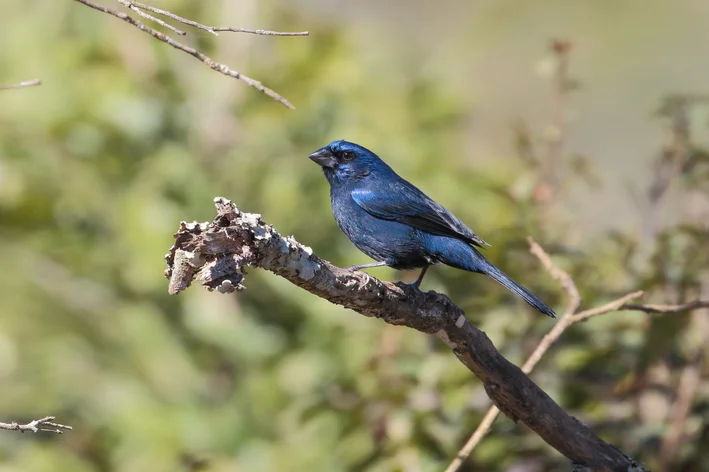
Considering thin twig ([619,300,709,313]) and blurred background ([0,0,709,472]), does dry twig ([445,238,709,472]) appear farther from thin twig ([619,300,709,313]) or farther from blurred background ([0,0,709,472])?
blurred background ([0,0,709,472])

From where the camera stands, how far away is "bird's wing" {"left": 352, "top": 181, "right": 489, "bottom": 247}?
329 cm

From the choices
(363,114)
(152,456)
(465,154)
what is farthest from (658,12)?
(152,456)

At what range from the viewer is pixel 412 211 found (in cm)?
340

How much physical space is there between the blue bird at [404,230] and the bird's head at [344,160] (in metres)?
0.11

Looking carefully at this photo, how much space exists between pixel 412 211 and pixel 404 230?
0.09 m

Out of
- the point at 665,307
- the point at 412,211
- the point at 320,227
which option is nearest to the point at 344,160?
the point at 412,211

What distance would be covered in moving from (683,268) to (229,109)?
358 centimetres

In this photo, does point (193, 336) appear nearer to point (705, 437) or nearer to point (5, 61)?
point (5, 61)

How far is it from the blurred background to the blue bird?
0.44 metres

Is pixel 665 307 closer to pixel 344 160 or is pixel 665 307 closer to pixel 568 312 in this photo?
pixel 568 312

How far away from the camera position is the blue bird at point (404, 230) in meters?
3.24

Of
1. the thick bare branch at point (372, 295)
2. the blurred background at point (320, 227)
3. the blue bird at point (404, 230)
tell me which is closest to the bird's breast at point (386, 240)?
the blue bird at point (404, 230)

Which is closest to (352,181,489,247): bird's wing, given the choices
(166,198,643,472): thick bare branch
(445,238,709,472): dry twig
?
(445,238,709,472): dry twig

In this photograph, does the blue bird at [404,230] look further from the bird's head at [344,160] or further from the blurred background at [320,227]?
the blurred background at [320,227]
